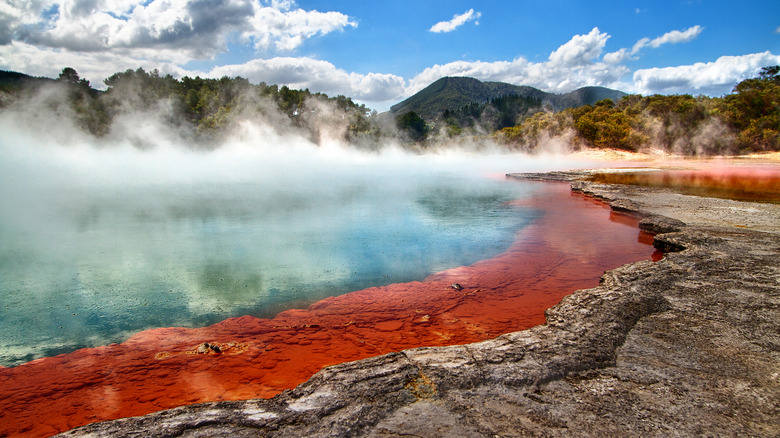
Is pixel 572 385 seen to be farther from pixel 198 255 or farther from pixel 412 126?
pixel 412 126

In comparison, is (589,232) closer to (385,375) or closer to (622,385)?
(622,385)

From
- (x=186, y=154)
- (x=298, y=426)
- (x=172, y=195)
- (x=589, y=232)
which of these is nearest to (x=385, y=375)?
(x=298, y=426)

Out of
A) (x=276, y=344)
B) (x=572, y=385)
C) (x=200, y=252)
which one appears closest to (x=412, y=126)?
(x=200, y=252)

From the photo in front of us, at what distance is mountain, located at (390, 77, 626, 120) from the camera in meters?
162

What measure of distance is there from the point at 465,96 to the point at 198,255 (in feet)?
586

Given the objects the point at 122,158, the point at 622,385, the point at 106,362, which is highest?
the point at 122,158

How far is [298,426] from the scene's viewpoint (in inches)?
88.7

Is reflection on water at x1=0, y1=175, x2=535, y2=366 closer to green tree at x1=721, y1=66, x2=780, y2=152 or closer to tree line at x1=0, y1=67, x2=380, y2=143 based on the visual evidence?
green tree at x1=721, y1=66, x2=780, y2=152

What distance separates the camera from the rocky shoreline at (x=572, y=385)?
7.28ft

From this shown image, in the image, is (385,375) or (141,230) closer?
(385,375)

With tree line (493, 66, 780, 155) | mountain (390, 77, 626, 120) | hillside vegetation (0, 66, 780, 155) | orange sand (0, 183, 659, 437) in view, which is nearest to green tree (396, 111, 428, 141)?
hillside vegetation (0, 66, 780, 155)

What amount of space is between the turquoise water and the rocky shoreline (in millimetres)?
2550

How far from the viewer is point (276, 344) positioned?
162 inches

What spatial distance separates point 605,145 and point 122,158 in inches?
1959
